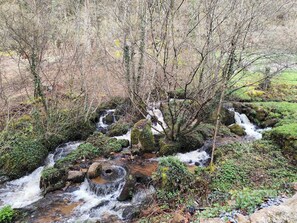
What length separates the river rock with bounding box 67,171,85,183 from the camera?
24.3ft

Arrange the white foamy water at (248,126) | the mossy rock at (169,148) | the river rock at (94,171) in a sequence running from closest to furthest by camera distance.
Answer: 1. the river rock at (94,171)
2. the mossy rock at (169,148)
3. the white foamy water at (248,126)

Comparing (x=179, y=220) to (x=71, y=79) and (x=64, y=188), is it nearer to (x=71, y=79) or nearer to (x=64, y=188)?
(x=64, y=188)

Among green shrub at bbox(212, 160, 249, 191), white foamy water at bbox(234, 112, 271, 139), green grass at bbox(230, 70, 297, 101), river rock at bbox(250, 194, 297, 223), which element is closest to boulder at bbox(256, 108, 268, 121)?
white foamy water at bbox(234, 112, 271, 139)

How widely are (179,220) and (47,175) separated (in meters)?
4.62

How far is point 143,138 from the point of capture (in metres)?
9.06

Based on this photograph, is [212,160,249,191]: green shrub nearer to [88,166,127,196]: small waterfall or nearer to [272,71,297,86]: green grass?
[88,166,127,196]: small waterfall

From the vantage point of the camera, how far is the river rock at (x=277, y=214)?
134 inches

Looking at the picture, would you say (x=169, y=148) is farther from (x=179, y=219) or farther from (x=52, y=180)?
(x=179, y=219)

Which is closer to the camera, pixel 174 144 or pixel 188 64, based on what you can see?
pixel 174 144

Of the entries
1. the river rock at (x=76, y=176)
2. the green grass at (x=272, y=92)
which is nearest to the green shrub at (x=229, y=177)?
the river rock at (x=76, y=176)

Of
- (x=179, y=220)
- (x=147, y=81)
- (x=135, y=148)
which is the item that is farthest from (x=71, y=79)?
(x=179, y=220)

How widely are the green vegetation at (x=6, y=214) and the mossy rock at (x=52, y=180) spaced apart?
1076 millimetres

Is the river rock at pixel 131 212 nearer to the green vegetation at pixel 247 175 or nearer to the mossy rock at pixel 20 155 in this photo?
the green vegetation at pixel 247 175

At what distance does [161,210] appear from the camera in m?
5.48
